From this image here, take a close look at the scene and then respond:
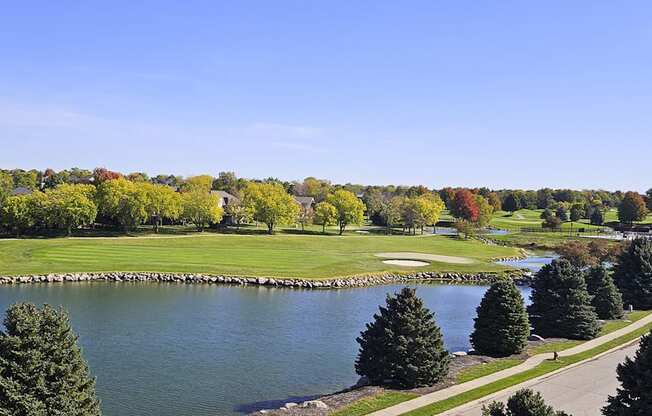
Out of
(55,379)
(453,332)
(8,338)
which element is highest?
(8,338)

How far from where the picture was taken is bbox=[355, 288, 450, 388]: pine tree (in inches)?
891

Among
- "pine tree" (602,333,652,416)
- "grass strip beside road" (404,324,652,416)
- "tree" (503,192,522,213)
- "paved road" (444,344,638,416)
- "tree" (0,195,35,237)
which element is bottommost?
"paved road" (444,344,638,416)

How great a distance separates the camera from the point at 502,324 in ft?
90.3

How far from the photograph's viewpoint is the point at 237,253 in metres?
67.9

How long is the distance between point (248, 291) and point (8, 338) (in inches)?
1366

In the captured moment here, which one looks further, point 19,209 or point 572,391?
point 19,209

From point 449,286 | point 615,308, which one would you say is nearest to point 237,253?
point 449,286

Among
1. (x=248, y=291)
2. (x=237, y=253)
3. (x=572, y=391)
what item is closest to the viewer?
(x=572, y=391)

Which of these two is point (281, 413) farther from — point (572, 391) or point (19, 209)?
point (19, 209)

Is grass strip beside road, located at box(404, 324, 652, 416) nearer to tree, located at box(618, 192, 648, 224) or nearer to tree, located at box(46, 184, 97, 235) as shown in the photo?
tree, located at box(46, 184, 97, 235)

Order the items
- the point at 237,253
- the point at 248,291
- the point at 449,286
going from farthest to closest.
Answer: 1. the point at 237,253
2. the point at 449,286
3. the point at 248,291

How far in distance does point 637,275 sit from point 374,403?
29.3 metres

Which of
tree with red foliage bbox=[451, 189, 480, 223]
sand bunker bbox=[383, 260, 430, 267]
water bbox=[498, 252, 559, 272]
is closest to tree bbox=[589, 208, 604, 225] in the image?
tree with red foliage bbox=[451, 189, 480, 223]

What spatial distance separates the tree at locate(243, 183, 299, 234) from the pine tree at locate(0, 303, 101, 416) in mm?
78116
